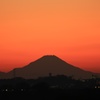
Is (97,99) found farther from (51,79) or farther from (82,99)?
(51,79)

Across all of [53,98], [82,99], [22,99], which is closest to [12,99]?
[22,99]

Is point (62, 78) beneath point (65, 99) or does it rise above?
above

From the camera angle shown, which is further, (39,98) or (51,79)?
(51,79)

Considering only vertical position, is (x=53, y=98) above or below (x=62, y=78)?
below

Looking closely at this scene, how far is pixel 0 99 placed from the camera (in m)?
45.3

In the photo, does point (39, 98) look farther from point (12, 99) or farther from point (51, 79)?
point (51, 79)

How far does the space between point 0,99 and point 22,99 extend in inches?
89.2

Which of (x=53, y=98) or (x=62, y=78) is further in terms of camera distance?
(x=62, y=78)

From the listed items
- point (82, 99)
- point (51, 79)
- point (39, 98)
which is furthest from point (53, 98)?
point (51, 79)

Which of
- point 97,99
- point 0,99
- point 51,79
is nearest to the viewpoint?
point 97,99

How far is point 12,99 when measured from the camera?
150 feet

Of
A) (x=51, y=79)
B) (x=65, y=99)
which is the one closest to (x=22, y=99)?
(x=65, y=99)

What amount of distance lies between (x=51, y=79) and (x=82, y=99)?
3906 inches

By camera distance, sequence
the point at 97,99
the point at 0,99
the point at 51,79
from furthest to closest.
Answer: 1. the point at 51,79
2. the point at 0,99
3. the point at 97,99
